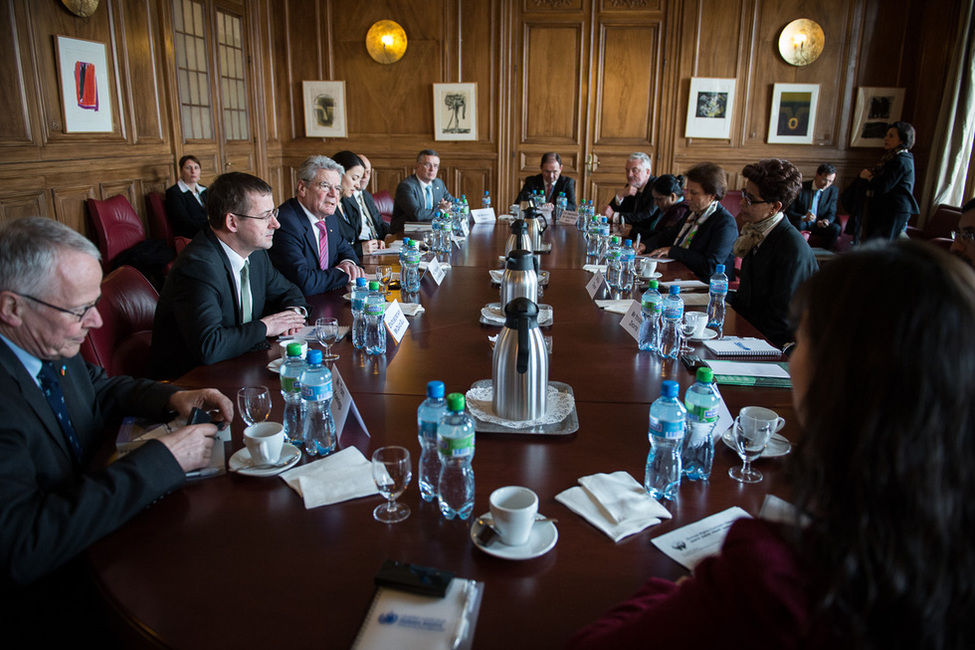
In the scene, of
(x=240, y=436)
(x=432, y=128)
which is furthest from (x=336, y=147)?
(x=240, y=436)

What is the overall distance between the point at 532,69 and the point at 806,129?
3271 millimetres

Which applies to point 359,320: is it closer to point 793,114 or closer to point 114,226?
point 114,226

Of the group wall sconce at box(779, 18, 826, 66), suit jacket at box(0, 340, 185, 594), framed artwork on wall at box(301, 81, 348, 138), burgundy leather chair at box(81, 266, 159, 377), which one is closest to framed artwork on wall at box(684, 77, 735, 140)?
wall sconce at box(779, 18, 826, 66)

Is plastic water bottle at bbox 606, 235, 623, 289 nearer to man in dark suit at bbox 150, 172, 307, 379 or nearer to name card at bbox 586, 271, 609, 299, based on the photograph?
name card at bbox 586, 271, 609, 299

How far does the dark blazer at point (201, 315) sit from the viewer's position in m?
2.09

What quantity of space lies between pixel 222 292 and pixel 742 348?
1810 mm

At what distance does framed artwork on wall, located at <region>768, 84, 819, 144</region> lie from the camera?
25.0ft

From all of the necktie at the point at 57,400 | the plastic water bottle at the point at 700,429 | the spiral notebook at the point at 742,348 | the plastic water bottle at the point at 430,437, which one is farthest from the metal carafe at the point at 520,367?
the necktie at the point at 57,400

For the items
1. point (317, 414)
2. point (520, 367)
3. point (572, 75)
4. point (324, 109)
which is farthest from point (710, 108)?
point (317, 414)

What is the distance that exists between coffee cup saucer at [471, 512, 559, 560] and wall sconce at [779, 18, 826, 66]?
312 inches

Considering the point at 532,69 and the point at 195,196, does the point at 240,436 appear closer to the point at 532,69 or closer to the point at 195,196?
the point at 195,196

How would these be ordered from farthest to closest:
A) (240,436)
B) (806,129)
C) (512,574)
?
(806,129) < (240,436) < (512,574)

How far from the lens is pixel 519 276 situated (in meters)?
2.28

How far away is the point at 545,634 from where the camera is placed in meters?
0.95
